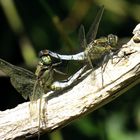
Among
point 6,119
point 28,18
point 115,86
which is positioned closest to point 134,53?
point 115,86

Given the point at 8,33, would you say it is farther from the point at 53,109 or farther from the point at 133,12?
the point at 53,109

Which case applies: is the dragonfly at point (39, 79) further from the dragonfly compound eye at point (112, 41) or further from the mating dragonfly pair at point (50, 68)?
the dragonfly compound eye at point (112, 41)

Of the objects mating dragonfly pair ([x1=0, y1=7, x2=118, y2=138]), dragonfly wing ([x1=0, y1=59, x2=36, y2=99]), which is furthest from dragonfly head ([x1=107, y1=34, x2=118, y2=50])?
dragonfly wing ([x1=0, y1=59, x2=36, y2=99])

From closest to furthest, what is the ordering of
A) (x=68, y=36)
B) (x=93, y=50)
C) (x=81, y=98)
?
1. (x=81, y=98)
2. (x=93, y=50)
3. (x=68, y=36)

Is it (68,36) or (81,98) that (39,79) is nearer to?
(81,98)

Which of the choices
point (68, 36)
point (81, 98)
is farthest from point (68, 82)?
point (68, 36)

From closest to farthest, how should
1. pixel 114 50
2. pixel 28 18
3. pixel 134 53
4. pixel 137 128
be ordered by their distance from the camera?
pixel 134 53
pixel 114 50
pixel 137 128
pixel 28 18
